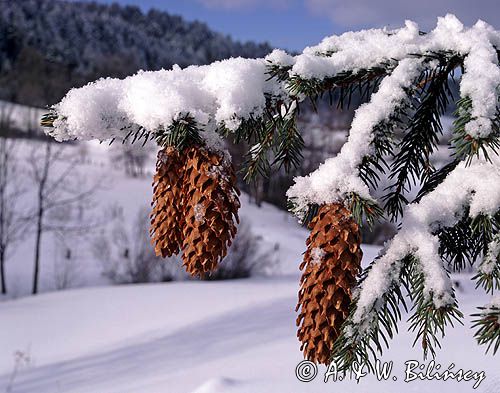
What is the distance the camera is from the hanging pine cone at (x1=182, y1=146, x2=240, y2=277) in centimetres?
63

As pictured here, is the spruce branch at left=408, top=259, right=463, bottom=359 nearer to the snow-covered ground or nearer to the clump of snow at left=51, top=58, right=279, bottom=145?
the clump of snow at left=51, top=58, right=279, bottom=145

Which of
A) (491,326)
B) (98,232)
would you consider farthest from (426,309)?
(98,232)

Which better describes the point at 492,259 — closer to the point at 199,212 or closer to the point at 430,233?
the point at 430,233

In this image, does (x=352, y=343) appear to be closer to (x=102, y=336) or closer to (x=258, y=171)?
(x=258, y=171)

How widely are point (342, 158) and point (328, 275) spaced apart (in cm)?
16

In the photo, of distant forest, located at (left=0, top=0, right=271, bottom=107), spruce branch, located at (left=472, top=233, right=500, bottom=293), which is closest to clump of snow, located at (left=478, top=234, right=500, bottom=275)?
spruce branch, located at (left=472, top=233, right=500, bottom=293)

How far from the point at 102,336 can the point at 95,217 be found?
1398cm

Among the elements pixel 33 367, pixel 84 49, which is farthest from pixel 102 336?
pixel 84 49

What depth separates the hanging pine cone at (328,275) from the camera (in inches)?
23.2

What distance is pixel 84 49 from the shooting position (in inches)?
2020

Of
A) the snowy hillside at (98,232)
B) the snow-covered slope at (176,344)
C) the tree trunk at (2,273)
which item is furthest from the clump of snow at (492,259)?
the tree trunk at (2,273)

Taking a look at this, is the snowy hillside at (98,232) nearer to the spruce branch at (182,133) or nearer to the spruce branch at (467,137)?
the spruce branch at (182,133)

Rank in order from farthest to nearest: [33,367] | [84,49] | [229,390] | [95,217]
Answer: [84,49] → [95,217] → [33,367] → [229,390]

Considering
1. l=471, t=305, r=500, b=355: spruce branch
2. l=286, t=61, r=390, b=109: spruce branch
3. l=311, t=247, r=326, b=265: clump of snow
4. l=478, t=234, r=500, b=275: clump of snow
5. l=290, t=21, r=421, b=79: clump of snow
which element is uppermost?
l=290, t=21, r=421, b=79: clump of snow
